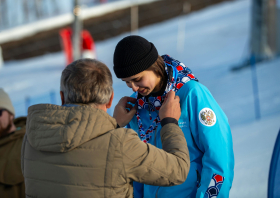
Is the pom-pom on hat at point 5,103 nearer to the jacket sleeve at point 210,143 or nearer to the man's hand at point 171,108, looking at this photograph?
the man's hand at point 171,108

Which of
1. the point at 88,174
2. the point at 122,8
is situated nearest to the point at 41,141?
the point at 88,174

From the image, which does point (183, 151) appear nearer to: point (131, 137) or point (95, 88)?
point (131, 137)

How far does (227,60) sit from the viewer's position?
8.67 meters

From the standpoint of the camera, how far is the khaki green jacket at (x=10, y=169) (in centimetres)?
196

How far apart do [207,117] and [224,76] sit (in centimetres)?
520

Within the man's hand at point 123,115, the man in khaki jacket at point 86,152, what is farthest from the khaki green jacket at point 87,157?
the man's hand at point 123,115

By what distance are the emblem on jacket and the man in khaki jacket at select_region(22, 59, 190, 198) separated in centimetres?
30

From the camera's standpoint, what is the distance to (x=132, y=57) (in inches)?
62.6

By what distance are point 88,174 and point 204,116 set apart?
0.72 meters

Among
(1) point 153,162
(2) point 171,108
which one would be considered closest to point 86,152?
(1) point 153,162

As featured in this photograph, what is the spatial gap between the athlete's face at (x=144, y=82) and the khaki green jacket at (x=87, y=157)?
0.42 meters

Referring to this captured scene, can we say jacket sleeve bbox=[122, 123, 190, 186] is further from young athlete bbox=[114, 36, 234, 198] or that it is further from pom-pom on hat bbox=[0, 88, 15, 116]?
pom-pom on hat bbox=[0, 88, 15, 116]

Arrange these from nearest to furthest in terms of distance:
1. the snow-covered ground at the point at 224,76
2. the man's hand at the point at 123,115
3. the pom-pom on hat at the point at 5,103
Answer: the man's hand at the point at 123,115, the pom-pom on hat at the point at 5,103, the snow-covered ground at the point at 224,76

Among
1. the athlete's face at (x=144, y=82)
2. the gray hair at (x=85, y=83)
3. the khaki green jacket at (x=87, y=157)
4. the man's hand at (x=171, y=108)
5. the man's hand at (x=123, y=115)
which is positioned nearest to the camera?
the khaki green jacket at (x=87, y=157)
